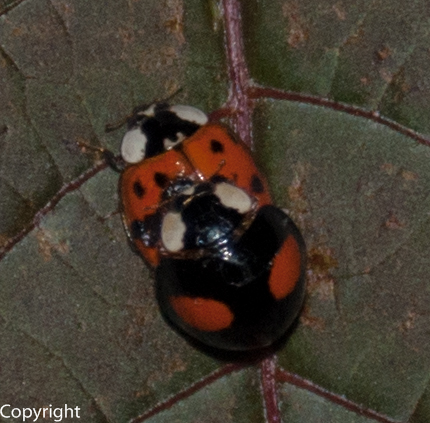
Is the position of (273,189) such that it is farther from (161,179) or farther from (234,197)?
(161,179)

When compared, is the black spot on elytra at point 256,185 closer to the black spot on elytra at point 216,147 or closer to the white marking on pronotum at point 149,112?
the black spot on elytra at point 216,147

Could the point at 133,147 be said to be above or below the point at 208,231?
above

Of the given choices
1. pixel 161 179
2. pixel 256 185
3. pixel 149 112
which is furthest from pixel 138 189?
pixel 256 185

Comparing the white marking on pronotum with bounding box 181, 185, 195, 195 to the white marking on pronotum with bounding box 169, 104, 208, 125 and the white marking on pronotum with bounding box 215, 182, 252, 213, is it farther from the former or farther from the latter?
the white marking on pronotum with bounding box 169, 104, 208, 125

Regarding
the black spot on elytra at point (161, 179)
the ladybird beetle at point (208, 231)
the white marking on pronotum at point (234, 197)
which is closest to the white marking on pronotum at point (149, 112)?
the ladybird beetle at point (208, 231)

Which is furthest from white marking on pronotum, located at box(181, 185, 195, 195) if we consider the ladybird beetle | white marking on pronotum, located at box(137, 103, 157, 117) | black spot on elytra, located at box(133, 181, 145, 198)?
white marking on pronotum, located at box(137, 103, 157, 117)

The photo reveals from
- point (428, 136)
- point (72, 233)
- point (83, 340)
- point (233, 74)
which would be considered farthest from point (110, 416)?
point (428, 136)
